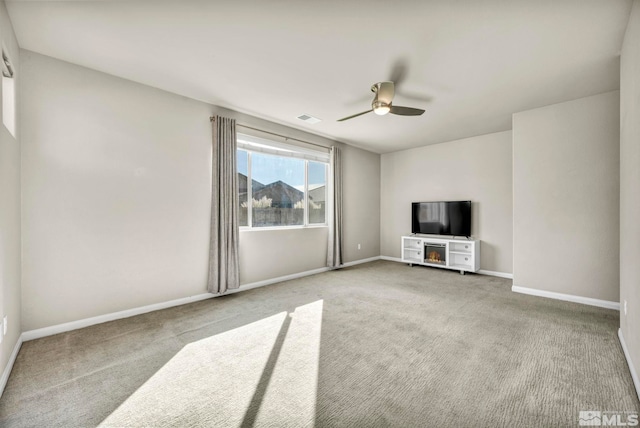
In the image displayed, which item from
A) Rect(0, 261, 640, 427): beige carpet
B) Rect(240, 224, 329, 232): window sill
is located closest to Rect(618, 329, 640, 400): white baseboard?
Rect(0, 261, 640, 427): beige carpet

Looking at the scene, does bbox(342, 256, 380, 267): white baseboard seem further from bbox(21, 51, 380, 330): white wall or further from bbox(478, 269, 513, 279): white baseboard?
bbox(21, 51, 380, 330): white wall

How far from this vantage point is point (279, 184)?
493cm

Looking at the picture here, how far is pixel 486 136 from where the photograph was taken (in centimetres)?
534

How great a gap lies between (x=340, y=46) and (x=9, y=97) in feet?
9.57

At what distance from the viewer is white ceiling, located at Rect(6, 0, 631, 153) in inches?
81.0

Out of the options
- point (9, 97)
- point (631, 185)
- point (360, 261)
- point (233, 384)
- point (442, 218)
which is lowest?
point (233, 384)

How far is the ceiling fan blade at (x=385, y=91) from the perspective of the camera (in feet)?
9.87

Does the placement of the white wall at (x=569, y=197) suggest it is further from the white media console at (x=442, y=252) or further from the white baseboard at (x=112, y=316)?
the white baseboard at (x=112, y=316)

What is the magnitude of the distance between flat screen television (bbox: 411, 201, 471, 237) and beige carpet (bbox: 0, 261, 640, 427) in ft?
7.38

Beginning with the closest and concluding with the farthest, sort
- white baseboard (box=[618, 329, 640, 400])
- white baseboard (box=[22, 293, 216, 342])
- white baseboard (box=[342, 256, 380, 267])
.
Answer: white baseboard (box=[618, 329, 640, 400])
white baseboard (box=[22, 293, 216, 342])
white baseboard (box=[342, 256, 380, 267])

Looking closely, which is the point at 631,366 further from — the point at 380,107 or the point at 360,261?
the point at 360,261

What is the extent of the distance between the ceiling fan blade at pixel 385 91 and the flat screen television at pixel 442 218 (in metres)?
3.44

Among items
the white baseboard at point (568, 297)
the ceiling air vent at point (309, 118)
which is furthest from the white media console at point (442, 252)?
the ceiling air vent at point (309, 118)

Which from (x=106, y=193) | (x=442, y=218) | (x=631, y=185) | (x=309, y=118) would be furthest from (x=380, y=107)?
(x=442, y=218)
